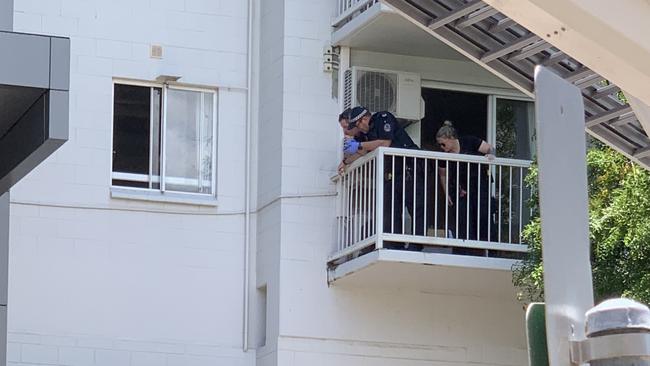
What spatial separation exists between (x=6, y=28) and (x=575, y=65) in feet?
30.4

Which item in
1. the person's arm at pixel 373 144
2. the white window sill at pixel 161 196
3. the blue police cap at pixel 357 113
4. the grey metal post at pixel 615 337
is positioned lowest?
the grey metal post at pixel 615 337

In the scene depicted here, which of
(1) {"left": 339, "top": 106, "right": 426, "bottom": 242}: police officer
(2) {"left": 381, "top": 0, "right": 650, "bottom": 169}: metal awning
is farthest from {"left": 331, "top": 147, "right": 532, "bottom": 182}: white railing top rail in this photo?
(2) {"left": 381, "top": 0, "right": 650, "bottom": 169}: metal awning

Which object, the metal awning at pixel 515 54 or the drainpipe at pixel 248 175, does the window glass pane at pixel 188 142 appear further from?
the metal awning at pixel 515 54

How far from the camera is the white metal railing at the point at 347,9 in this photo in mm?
16453

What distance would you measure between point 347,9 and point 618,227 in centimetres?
527

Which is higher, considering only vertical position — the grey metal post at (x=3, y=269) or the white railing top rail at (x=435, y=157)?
the white railing top rail at (x=435, y=157)

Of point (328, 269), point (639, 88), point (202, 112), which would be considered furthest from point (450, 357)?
point (639, 88)

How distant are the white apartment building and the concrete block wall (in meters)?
0.02

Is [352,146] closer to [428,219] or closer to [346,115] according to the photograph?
[346,115]

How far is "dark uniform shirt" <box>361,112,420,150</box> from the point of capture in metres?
16.2

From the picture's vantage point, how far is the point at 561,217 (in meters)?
3.00

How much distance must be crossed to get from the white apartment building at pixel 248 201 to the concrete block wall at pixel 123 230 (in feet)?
0.06

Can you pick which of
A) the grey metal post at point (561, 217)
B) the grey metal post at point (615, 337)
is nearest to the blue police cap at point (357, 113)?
the grey metal post at point (561, 217)

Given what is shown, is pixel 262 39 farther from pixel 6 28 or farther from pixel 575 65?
pixel 575 65
